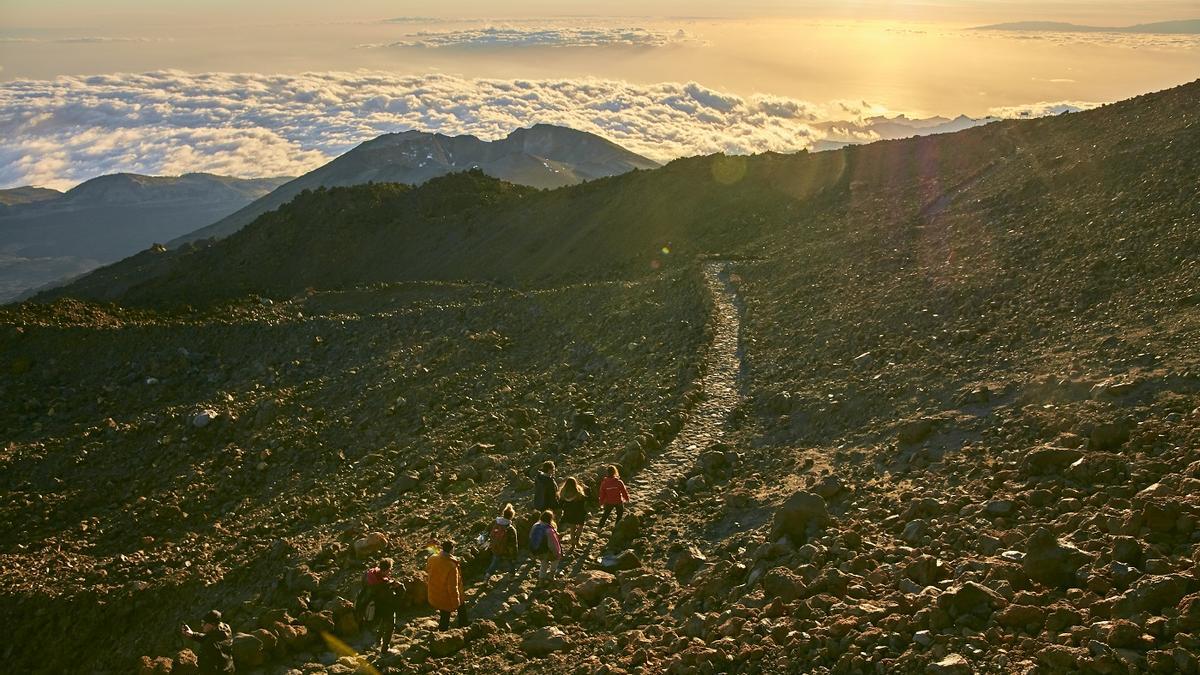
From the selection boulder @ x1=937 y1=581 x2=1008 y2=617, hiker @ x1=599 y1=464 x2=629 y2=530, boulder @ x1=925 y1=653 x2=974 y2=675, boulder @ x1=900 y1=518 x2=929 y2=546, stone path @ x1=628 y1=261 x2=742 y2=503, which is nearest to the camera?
boulder @ x1=925 y1=653 x2=974 y2=675

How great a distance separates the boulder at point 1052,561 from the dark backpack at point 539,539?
6591 mm

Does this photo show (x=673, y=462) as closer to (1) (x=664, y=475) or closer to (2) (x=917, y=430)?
(1) (x=664, y=475)

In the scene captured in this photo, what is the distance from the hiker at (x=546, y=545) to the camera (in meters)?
12.7

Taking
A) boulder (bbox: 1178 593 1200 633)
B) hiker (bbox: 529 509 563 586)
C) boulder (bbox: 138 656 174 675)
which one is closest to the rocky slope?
boulder (bbox: 1178 593 1200 633)

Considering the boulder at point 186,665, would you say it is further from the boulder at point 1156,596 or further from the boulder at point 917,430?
the boulder at point 917,430

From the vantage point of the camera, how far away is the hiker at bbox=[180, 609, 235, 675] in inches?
420

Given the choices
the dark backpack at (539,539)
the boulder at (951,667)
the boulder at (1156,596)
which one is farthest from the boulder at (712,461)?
the boulder at (1156,596)

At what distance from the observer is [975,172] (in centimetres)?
3481

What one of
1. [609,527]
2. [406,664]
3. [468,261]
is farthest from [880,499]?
[468,261]

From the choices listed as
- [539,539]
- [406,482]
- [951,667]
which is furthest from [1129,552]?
[406,482]

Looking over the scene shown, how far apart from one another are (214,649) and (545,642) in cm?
419

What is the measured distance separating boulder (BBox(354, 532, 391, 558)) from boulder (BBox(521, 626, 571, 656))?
14.0 ft

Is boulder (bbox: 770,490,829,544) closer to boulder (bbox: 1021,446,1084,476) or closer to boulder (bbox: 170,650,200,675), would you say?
boulder (bbox: 1021,446,1084,476)

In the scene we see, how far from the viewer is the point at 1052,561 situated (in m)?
8.55
